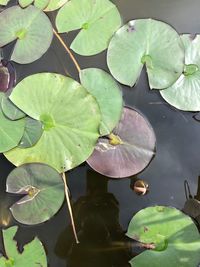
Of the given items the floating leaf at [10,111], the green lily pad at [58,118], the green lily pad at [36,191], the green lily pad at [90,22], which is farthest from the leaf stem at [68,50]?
the green lily pad at [36,191]

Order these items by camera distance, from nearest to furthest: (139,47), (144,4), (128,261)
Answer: (128,261) < (139,47) < (144,4)

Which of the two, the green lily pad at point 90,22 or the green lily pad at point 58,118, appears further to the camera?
the green lily pad at point 90,22

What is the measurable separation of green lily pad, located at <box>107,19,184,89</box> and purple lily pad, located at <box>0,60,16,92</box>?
0.32 meters

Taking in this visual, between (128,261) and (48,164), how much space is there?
0.35 metres

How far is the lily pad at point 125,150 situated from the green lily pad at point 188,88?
4.7 inches

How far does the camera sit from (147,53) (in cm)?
129

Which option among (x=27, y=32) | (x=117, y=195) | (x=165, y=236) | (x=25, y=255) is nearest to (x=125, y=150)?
(x=117, y=195)

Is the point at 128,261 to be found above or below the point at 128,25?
below

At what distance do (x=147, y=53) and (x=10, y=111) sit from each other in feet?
1.46

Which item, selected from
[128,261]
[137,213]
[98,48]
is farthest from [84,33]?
[128,261]

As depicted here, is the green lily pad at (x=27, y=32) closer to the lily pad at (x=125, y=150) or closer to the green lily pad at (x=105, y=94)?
the green lily pad at (x=105, y=94)

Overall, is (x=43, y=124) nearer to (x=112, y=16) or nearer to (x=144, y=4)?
(x=112, y=16)

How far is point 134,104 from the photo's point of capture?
1327 mm

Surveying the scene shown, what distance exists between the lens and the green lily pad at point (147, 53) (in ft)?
4.18
